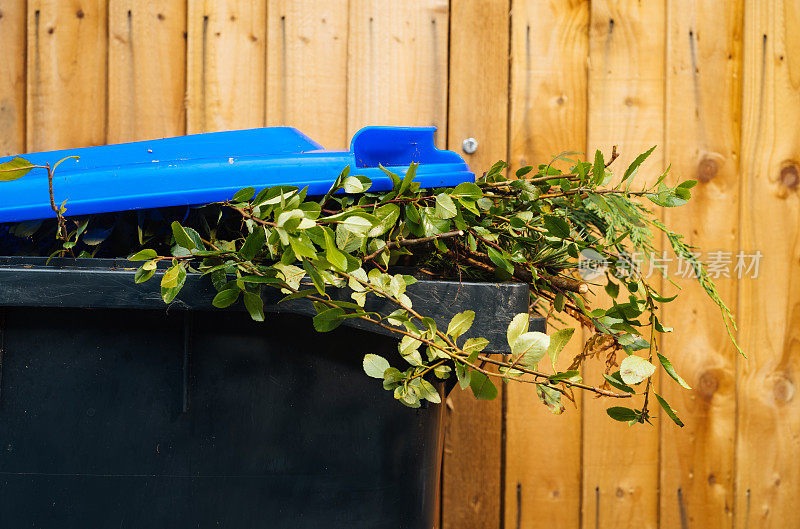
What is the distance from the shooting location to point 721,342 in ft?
4.48

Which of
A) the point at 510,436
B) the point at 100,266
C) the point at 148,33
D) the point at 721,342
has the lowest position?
the point at 510,436

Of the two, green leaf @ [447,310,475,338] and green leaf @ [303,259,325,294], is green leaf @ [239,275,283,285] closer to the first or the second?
green leaf @ [303,259,325,294]

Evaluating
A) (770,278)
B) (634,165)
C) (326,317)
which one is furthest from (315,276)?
(770,278)

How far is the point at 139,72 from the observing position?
1319 millimetres

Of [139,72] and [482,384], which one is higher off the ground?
[139,72]

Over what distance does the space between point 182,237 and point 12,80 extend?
3.89 feet

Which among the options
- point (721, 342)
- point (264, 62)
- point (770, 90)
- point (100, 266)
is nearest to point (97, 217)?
point (100, 266)

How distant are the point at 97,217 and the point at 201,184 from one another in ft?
Result: 0.47

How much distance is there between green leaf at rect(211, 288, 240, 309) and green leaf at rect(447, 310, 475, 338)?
0.69 ft

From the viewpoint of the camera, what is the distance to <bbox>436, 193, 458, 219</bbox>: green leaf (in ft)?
1.89

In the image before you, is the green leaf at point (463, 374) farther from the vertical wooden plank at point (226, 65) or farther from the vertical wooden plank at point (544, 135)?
the vertical wooden plank at point (226, 65)

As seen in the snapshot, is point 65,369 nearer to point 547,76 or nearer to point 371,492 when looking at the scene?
point 371,492

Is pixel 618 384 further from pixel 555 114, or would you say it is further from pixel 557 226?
pixel 555 114

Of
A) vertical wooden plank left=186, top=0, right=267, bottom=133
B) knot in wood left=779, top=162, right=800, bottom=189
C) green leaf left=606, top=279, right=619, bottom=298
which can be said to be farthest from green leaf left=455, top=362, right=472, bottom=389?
knot in wood left=779, top=162, right=800, bottom=189
